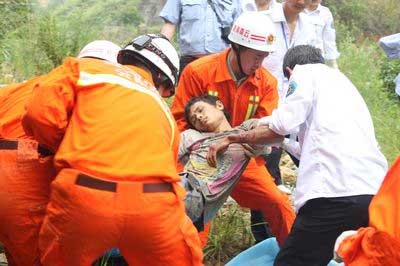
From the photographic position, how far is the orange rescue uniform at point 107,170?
7.46 ft

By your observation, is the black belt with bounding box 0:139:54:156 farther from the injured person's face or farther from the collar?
the collar

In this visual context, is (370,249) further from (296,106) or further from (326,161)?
(296,106)

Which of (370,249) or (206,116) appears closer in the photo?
(370,249)

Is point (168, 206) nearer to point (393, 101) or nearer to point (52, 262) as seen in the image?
point (52, 262)

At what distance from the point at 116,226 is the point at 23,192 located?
61 centimetres

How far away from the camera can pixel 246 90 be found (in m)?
3.99

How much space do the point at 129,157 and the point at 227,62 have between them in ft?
5.94

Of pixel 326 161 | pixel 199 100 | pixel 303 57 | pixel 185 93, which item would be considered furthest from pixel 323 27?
pixel 326 161

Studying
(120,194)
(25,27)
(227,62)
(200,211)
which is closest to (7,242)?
(120,194)

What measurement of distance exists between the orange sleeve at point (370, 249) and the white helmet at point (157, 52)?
3.83 feet

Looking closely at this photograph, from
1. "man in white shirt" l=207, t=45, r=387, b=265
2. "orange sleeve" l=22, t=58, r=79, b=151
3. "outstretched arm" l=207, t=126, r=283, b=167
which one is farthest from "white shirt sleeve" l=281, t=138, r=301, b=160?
"orange sleeve" l=22, t=58, r=79, b=151

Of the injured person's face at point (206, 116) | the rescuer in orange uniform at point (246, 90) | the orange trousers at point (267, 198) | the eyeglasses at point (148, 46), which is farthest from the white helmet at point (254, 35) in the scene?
the eyeglasses at point (148, 46)

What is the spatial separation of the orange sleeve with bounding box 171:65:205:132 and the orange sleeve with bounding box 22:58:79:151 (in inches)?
60.2

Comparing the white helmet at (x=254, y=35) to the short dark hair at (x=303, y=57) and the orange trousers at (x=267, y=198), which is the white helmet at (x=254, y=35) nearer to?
the short dark hair at (x=303, y=57)
